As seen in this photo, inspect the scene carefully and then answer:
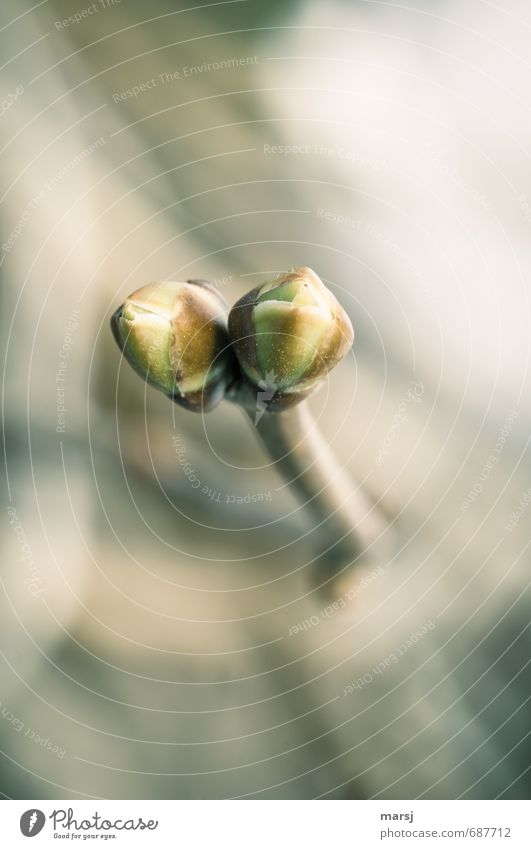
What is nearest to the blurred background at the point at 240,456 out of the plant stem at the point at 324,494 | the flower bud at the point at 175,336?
the plant stem at the point at 324,494

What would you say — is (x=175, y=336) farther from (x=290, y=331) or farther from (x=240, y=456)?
(x=240, y=456)

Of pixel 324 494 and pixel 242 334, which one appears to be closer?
pixel 242 334

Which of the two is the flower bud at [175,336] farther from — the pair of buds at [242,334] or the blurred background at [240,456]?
the blurred background at [240,456]

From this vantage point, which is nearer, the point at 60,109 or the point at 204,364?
the point at 204,364

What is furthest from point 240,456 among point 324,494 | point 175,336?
point 175,336

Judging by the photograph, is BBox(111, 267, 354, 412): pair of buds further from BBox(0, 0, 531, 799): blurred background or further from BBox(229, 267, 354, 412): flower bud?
BBox(0, 0, 531, 799): blurred background
